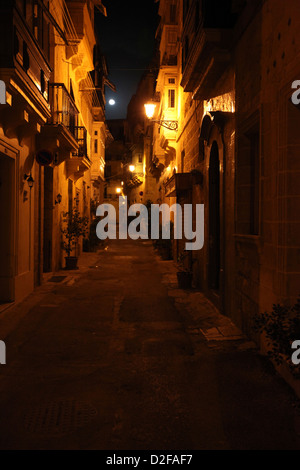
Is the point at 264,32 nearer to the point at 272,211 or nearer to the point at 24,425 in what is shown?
the point at 272,211

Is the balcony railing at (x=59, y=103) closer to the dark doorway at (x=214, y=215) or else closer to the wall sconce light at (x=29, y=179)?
the wall sconce light at (x=29, y=179)

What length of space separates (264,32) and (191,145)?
23.7ft

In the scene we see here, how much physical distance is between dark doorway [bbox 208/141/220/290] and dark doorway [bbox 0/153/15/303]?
443 centimetres

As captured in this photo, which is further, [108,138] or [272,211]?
[108,138]

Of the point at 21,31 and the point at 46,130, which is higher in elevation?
the point at 21,31

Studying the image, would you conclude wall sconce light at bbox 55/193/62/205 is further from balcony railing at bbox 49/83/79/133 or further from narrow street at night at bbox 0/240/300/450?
narrow street at night at bbox 0/240/300/450

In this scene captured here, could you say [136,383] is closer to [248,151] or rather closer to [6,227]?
[248,151]

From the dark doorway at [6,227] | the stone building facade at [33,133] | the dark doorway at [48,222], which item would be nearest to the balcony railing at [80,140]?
the stone building facade at [33,133]

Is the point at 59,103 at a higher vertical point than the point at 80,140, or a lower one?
higher

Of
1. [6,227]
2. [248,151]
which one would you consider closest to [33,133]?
[6,227]

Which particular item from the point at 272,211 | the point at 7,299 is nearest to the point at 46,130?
the point at 7,299

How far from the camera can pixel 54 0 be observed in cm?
1249

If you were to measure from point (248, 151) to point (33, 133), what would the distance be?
5.39 m

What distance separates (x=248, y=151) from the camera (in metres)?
6.62
